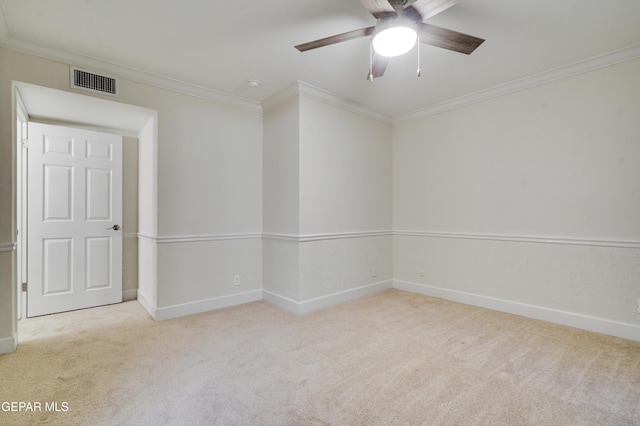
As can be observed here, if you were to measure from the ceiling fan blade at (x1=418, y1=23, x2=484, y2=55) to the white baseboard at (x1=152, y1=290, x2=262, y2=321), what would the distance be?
3178mm

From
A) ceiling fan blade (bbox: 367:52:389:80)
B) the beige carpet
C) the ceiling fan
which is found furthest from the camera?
ceiling fan blade (bbox: 367:52:389:80)

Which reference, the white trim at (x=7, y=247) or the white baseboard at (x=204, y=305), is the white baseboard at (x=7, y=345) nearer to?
the white trim at (x=7, y=247)

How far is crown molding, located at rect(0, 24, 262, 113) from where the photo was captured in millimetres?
2379

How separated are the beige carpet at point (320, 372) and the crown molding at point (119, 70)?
7.93 ft

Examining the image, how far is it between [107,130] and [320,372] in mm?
3751

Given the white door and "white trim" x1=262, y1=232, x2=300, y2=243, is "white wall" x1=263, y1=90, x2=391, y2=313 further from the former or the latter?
the white door

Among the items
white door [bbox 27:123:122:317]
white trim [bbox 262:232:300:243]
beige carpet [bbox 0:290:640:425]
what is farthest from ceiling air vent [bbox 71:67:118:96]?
beige carpet [bbox 0:290:640:425]

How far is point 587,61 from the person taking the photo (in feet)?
9.05

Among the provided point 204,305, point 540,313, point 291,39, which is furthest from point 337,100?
point 540,313

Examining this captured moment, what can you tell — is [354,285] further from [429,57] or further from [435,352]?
[429,57]

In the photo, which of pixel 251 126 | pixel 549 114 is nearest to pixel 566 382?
pixel 549 114

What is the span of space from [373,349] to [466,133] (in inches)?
109

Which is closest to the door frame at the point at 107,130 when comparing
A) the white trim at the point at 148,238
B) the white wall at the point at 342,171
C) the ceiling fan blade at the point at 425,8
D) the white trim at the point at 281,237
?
the white trim at the point at 148,238

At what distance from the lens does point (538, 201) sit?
3.10 m
